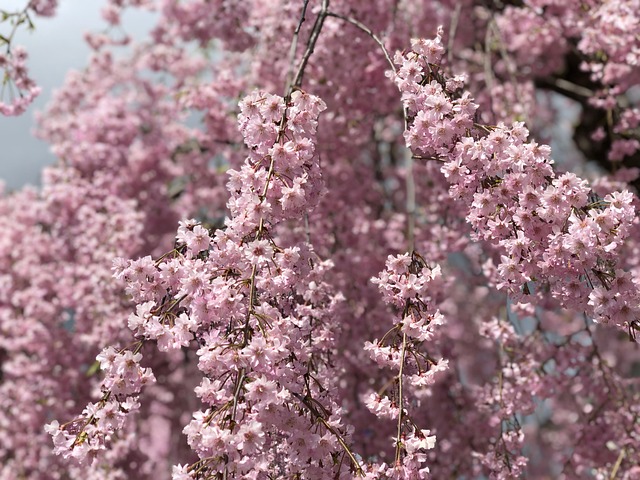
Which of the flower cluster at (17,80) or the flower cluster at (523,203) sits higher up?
the flower cluster at (17,80)

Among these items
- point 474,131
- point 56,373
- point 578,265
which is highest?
point 56,373

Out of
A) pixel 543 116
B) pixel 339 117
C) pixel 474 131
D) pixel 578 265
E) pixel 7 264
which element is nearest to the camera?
pixel 578 265

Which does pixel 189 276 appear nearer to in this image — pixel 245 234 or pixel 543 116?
pixel 245 234

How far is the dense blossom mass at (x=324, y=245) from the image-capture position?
2029 mm

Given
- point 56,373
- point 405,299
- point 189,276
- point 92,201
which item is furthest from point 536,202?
point 56,373

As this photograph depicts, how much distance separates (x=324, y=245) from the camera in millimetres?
4074

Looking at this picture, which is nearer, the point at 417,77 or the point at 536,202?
the point at 536,202

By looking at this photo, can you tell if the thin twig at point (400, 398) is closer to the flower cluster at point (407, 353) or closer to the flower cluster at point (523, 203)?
the flower cluster at point (407, 353)

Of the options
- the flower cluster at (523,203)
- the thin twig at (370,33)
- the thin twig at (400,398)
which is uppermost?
the thin twig at (370,33)

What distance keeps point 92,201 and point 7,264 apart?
1.27 meters

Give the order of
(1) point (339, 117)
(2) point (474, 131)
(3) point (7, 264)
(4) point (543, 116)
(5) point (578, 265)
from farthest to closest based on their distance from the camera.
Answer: (4) point (543, 116), (3) point (7, 264), (1) point (339, 117), (2) point (474, 131), (5) point (578, 265)

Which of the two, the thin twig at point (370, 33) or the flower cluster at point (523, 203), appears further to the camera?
the thin twig at point (370, 33)

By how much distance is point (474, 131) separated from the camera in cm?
227

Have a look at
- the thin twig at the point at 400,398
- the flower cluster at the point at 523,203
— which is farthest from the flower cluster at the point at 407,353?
the flower cluster at the point at 523,203
